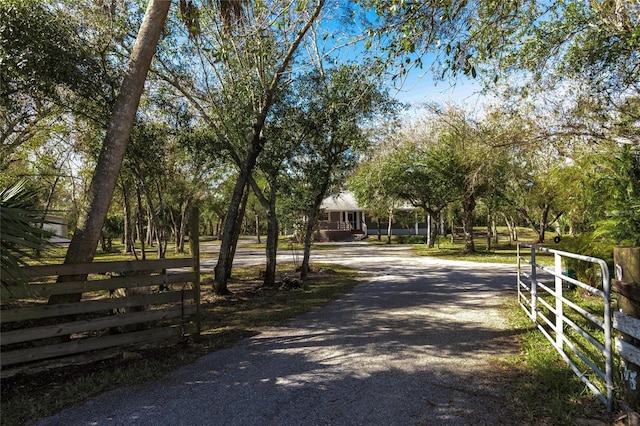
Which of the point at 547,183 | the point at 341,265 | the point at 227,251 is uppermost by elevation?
the point at 547,183

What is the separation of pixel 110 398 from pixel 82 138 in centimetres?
1146

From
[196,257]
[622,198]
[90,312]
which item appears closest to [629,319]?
[196,257]

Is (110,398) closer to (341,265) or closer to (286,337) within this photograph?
(286,337)

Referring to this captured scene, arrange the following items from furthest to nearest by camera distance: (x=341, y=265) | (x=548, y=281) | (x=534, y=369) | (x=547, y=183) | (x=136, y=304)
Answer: (x=547, y=183) → (x=341, y=265) → (x=548, y=281) → (x=136, y=304) → (x=534, y=369)

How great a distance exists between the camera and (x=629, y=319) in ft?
10.2

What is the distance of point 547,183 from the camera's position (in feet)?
70.3

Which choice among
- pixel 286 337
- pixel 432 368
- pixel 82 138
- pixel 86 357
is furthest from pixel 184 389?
pixel 82 138

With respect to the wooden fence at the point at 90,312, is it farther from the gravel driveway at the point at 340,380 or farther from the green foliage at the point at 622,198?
the green foliage at the point at 622,198

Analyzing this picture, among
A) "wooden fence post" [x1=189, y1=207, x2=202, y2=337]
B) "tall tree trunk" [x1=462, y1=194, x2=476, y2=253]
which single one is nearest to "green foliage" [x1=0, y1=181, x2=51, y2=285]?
"wooden fence post" [x1=189, y1=207, x2=202, y2=337]

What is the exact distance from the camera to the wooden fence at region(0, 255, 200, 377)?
4148 mm

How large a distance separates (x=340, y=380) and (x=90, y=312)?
2935 mm

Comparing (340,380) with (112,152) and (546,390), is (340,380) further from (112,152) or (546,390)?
(112,152)

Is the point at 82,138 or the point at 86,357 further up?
the point at 82,138

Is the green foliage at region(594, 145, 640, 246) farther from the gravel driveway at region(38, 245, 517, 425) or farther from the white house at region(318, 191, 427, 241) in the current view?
the white house at region(318, 191, 427, 241)
